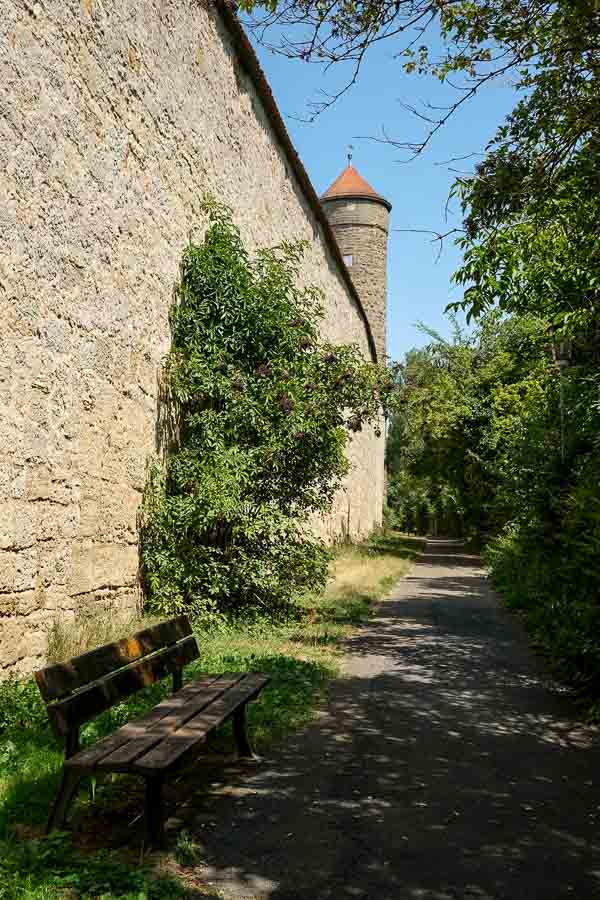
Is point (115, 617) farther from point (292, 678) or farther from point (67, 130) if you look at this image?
point (67, 130)

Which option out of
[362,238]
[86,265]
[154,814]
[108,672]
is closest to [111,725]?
[108,672]

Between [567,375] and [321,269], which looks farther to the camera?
[321,269]

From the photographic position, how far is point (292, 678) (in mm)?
6762

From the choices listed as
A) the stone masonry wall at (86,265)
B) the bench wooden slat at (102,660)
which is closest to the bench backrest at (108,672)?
the bench wooden slat at (102,660)

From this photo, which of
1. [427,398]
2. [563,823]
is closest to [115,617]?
[563,823]

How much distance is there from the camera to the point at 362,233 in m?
32.7

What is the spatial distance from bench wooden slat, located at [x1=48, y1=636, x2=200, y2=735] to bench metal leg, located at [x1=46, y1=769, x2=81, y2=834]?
196 millimetres

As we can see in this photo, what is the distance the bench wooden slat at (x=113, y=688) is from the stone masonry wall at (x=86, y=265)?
1.51m

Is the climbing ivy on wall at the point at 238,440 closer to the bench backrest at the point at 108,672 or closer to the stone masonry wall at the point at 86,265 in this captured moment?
the stone masonry wall at the point at 86,265

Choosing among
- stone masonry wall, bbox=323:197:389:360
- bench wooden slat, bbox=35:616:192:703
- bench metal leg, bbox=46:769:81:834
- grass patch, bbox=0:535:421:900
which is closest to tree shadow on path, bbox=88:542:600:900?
grass patch, bbox=0:535:421:900

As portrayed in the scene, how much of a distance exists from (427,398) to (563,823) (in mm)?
24414

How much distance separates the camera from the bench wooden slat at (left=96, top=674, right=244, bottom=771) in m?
3.30

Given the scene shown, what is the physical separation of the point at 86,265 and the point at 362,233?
26961 millimetres

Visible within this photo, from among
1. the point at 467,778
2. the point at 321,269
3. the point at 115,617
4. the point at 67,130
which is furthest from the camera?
the point at 321,269
